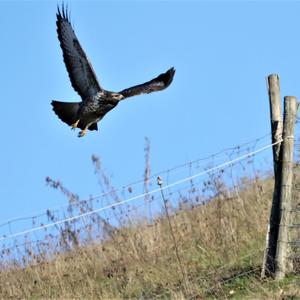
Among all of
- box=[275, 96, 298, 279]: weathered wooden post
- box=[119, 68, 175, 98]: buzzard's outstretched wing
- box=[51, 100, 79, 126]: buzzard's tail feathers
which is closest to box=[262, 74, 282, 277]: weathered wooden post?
box=[275, 96, 298, 279]: weathered wooden post

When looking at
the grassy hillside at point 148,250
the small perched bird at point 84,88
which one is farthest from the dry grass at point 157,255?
the small perched bird at point 84,88

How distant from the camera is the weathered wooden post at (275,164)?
265 inches

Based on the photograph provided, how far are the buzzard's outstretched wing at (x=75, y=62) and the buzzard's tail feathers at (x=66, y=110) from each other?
0.83 feet

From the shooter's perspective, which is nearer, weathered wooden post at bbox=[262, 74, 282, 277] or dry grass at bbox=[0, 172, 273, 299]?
weathered wooden post at bbox=[262, 74, 282, 277]

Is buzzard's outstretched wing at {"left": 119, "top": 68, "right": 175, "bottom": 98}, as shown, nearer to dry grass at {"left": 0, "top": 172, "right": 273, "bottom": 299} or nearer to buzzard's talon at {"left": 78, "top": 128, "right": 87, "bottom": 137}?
buzzard's talon at {"left": 78, "top": 128, "right": 87, "bottom": 137}

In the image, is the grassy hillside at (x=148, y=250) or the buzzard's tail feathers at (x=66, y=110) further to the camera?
the buzzard's tail feathers at (x=66, y=110)

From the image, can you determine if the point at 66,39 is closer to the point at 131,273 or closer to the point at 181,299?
the point at 131,273

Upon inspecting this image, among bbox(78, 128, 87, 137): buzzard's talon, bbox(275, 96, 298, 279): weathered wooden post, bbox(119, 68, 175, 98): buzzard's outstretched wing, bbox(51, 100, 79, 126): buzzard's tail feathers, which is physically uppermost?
bbox(51, 100, 79, 126): buzzard's tail feathers

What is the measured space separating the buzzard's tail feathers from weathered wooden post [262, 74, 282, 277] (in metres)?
3.73

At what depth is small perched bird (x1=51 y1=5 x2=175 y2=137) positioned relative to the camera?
9.27 m

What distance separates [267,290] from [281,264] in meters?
0.45

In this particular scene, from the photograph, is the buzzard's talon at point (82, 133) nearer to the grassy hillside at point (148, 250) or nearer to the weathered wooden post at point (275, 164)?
the grassy hillside at point (148, 250)

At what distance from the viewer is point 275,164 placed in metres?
6.77

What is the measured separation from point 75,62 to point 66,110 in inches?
34.9
